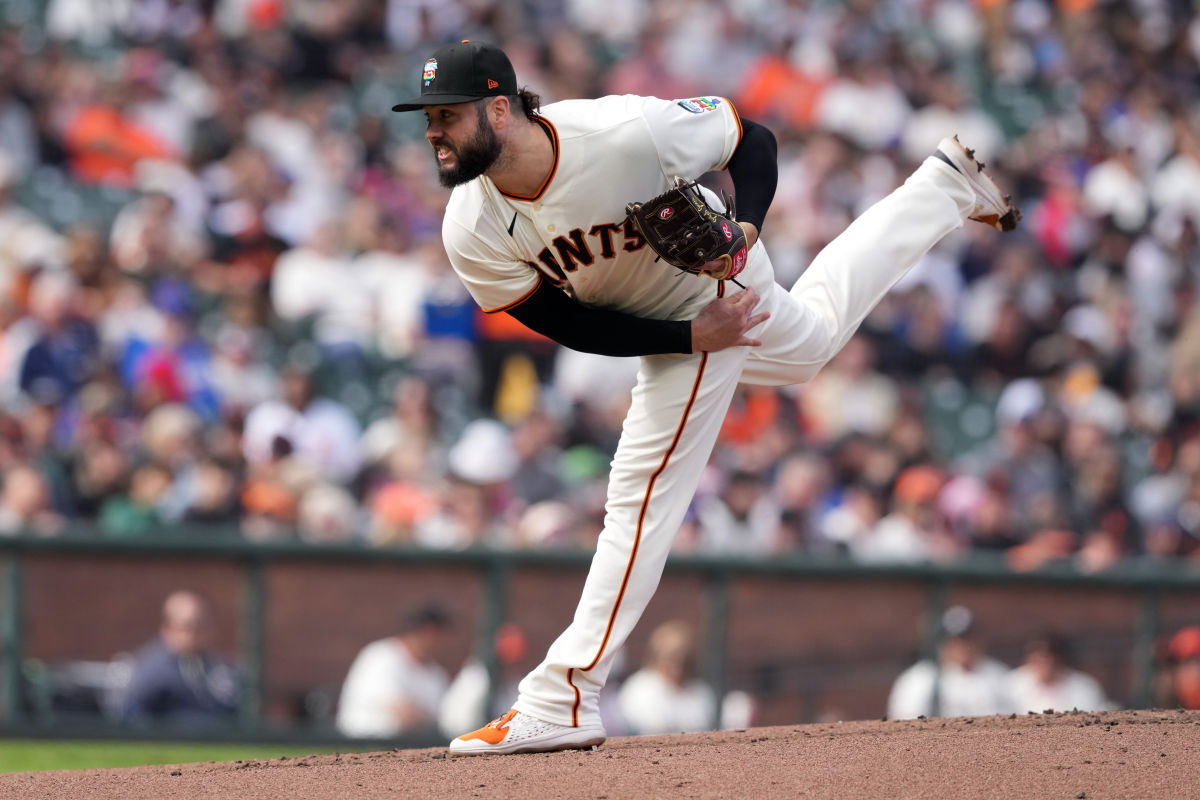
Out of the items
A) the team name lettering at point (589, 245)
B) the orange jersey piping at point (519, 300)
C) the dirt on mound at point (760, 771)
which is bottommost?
the dirt on mound at point (760, 771)

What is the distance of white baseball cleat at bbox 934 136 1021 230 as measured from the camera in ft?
14.9

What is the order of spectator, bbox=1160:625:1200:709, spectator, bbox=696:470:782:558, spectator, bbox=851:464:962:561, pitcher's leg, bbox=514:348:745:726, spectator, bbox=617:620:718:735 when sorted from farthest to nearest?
spectator, bbox=851:464:962:561 < spectator, bbox=696:470:782:558 < spectator, bbox=1160:625:1200:709 < spectator, bbox=617:620:718:735 < pitcher's leg, bbox=514:348:745:726

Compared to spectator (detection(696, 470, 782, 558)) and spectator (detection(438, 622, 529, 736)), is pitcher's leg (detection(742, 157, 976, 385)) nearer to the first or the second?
spectator (detection(438, 622, 529, 736))

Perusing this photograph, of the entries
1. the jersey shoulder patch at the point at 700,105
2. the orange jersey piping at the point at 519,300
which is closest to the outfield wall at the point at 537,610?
the orange jersey piping at the point at 519,300

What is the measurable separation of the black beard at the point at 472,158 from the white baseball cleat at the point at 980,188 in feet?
5.10

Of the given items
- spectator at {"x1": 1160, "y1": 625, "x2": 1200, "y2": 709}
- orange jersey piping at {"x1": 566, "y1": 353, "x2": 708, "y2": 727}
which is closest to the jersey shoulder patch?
orange jersey piping at {"x1": 566, "y1": 353, "x2": 708, "y2": 727}

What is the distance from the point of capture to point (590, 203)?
369cm

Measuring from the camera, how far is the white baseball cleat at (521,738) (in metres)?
3.95

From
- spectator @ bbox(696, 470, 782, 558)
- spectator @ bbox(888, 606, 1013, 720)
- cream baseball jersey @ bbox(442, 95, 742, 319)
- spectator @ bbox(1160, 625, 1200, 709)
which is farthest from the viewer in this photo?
spectator @ bbox(696, 470, 782, 558)

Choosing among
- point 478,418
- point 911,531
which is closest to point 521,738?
point 911,531

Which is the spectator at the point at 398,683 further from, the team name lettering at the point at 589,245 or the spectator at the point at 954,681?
the team name lettering at the point at 589,245

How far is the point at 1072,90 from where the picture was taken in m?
12.7

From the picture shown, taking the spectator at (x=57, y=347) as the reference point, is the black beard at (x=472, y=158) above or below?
above

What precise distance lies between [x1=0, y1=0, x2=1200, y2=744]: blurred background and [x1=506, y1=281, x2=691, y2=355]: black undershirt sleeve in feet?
10.2
